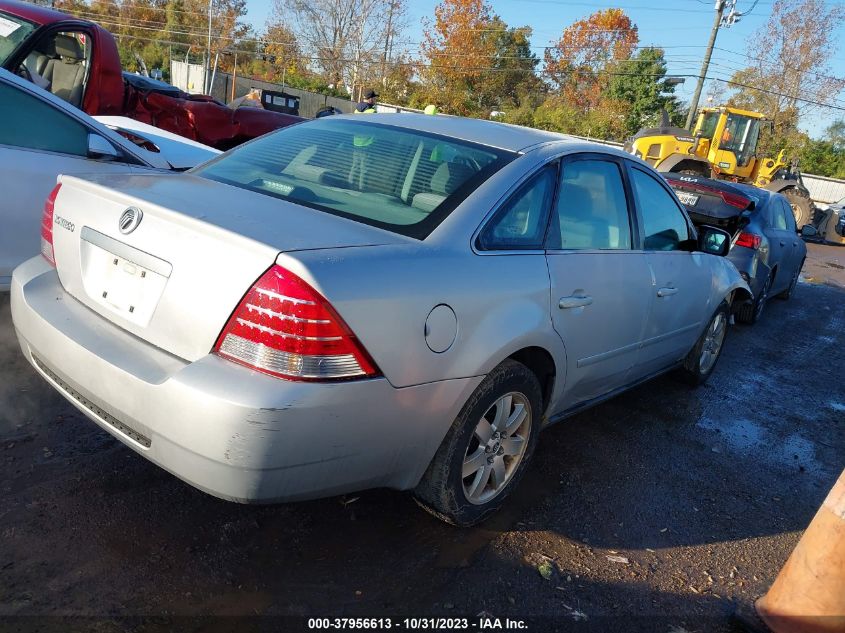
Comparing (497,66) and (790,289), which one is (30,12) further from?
(497,66)

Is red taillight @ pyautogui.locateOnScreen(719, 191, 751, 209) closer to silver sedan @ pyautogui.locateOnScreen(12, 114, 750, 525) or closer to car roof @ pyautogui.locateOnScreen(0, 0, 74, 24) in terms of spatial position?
silver sedan @ pyautogui.locateOnScreen(12, 114, 750, 525)

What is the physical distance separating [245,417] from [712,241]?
3.72 metres

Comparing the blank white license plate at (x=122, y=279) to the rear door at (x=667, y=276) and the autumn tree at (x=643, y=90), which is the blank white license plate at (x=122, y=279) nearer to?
the rear door at (x=667, y=276)

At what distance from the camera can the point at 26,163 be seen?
161 inches

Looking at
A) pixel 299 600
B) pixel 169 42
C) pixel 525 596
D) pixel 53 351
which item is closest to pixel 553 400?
pixel 525 596

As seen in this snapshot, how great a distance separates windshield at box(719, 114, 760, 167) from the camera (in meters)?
20.0

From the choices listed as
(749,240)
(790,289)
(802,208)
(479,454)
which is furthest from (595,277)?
(802,208)

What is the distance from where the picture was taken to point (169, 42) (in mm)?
54250

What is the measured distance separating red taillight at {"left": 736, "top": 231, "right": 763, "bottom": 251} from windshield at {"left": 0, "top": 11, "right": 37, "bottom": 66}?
7588 mm

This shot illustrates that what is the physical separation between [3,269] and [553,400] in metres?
3.29

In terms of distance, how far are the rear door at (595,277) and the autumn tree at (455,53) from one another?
4650 cm

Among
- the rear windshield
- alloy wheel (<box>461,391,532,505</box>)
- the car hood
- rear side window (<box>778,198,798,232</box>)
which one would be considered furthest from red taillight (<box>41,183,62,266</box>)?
rear side window (<box>778,198,798,232</box>)

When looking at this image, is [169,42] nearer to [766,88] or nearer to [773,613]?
[766,88]

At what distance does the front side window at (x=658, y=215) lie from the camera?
13.0 ft
